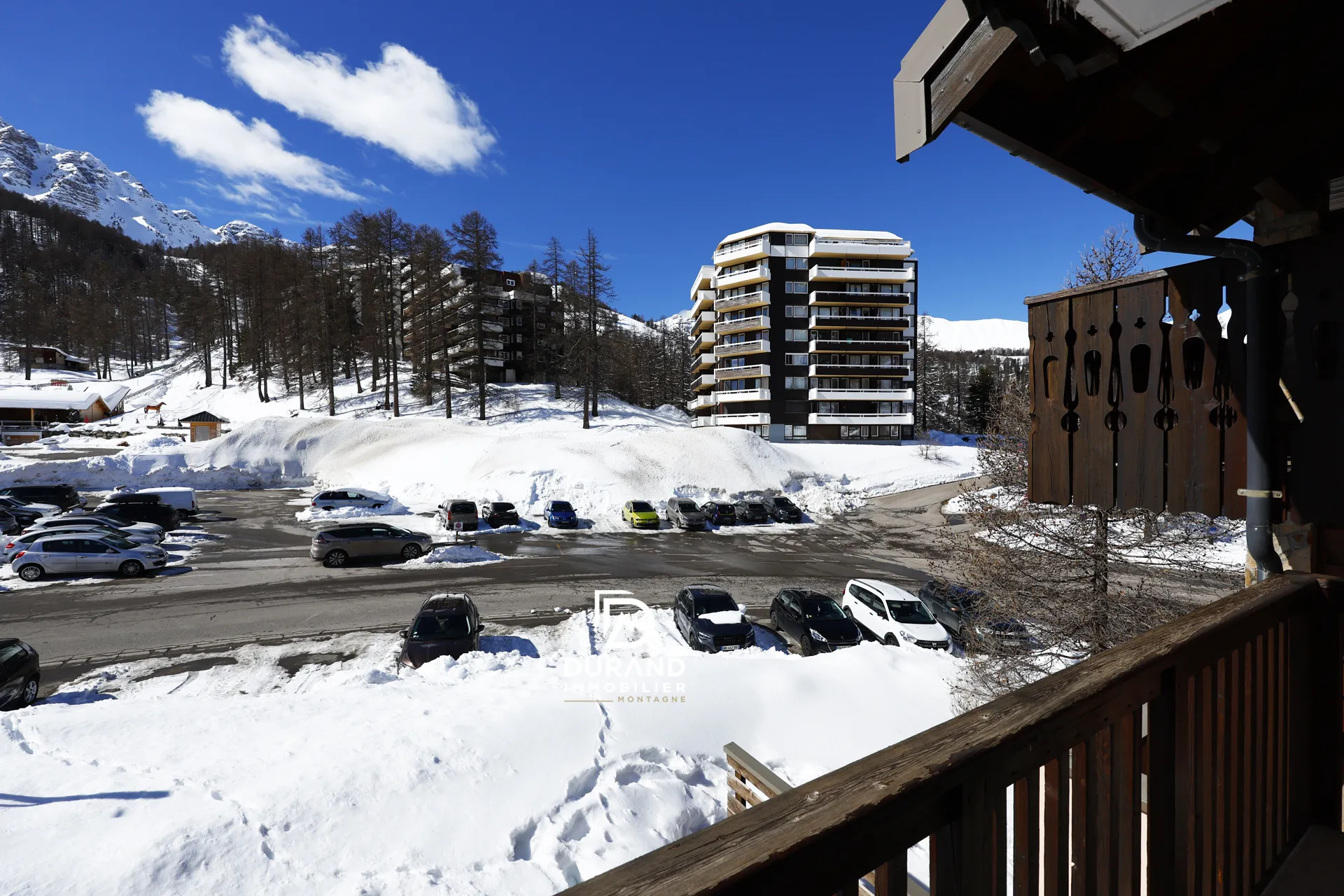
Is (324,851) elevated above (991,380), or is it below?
below

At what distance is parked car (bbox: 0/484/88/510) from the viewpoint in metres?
26.4

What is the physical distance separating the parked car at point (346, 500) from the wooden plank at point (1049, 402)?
29.7 metres

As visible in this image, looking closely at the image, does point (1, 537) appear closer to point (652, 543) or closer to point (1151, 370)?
point (652, 543)

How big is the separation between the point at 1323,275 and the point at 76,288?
132m

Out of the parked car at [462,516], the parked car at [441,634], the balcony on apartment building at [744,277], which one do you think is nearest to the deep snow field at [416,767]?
the parked car at [441,634]

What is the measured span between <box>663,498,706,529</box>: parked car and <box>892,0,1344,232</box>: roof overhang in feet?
81.6

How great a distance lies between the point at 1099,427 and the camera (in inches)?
150

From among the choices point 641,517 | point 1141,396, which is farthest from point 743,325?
point 1141,396

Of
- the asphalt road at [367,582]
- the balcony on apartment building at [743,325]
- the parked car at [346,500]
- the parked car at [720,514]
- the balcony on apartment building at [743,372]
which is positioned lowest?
the asphalt road at [367,582]

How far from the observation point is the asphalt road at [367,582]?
44.0 ft

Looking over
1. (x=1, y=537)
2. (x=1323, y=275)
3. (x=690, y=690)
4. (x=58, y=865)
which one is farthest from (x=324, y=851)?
(x=1, y=537)

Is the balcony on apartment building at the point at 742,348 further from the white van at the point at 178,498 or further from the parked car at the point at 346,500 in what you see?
the white van at the point at 178,498

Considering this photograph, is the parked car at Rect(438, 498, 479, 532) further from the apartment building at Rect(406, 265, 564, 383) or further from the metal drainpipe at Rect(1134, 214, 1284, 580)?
the metal drainpipe at Rect(1134, 214, 1284, 580)

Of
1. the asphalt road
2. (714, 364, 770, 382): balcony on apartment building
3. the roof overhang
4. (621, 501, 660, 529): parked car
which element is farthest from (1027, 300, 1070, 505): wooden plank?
(714, 364, 770, 382): balcony on apartment building
